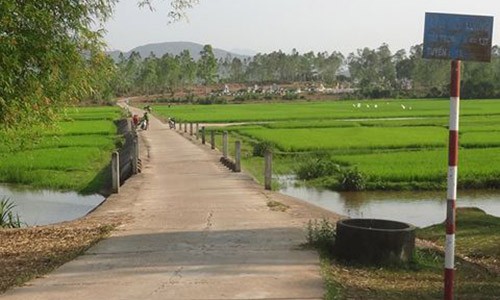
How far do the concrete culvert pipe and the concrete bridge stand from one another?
48cm

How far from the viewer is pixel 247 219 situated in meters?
10.9

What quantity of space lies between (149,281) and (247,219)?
428 cm

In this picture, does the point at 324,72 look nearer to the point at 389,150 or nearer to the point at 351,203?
the point at 389,150

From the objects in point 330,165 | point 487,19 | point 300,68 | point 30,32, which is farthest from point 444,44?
point 300,68

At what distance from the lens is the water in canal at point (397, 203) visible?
16.7m

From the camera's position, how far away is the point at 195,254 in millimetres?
8078

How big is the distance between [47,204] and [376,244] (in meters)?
14.2

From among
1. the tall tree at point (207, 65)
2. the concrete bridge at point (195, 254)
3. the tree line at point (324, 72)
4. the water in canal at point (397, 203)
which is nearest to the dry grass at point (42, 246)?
the concrete bridge at point (195, 254)

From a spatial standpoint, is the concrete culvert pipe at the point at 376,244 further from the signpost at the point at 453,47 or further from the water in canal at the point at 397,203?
the water in canal at the point at 397,203

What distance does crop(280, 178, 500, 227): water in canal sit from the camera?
54.7 feet

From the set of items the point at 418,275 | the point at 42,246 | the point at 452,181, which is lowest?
the point at 42,246

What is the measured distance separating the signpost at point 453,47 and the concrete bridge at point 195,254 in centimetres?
135

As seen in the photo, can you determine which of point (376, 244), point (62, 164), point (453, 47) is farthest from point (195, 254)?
point (62, 164)

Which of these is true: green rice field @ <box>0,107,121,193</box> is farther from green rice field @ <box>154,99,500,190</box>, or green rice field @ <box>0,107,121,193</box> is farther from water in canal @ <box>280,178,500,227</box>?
water in canal @ <box>280,178,500,227</box>
